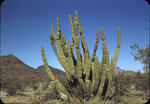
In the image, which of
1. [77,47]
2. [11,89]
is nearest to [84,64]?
[77,47]

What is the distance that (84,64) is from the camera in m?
11.0

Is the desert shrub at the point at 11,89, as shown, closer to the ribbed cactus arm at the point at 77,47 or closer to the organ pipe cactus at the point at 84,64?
the organ pipe cactus at the point at 84,64

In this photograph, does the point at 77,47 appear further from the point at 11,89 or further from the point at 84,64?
the point at 11,89

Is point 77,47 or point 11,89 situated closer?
point 77,47

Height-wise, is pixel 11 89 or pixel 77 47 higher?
pixel 77 47

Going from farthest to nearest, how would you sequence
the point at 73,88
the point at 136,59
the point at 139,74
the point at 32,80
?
the point at 32,80, the point at 139,74, the point at 136,59, the point at 73,88

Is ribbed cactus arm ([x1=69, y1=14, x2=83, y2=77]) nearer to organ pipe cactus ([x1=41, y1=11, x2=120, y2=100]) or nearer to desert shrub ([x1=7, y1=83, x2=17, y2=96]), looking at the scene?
organ pipe cactus ([x1=41, y1=11, x2=120, y2=100])

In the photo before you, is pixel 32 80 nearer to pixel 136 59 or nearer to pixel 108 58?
pixel 136 59

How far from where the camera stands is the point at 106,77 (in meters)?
10.8

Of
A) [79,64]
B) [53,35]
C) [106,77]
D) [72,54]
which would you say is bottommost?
[106,77]

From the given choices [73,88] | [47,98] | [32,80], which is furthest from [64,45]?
[32,80]

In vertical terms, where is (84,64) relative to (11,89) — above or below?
above

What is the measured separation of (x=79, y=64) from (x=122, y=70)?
12.2 meters

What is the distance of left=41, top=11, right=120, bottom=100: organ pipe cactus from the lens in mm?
10312
